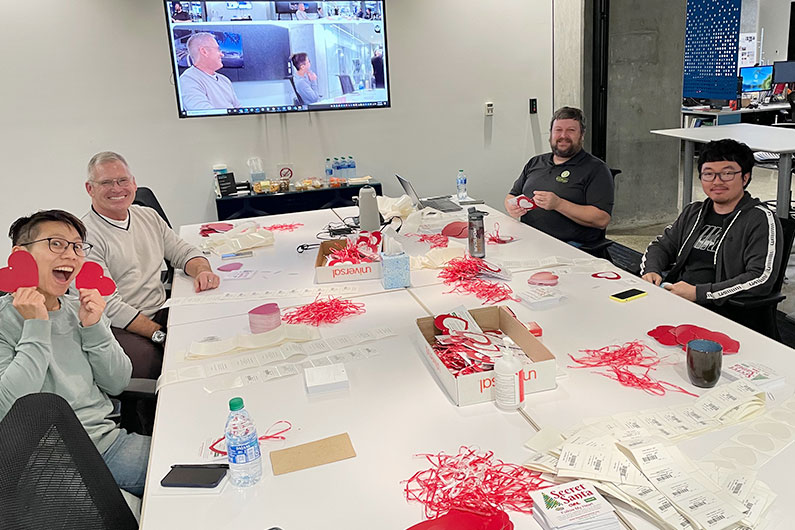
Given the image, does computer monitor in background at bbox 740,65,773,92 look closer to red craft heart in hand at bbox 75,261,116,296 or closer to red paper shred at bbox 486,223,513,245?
red paper shred at bbox 486,223,513,245

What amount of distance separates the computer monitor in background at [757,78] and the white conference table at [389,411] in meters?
9.92

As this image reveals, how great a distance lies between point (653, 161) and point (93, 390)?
5.54 m

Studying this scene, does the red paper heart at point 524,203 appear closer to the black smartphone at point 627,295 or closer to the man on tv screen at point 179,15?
the black smartphone at point 627,295

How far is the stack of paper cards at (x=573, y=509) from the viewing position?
118 cm

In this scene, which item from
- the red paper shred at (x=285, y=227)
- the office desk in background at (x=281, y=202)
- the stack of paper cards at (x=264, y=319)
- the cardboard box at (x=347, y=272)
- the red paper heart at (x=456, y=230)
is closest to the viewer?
the stack of paper cards at (x=264, y=319)

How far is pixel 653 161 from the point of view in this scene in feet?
19.7

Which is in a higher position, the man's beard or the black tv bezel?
the black tv bezel

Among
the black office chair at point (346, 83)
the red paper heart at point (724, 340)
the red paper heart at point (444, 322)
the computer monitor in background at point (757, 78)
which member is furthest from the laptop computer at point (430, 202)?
the computer monitor in background at point (757, 78)

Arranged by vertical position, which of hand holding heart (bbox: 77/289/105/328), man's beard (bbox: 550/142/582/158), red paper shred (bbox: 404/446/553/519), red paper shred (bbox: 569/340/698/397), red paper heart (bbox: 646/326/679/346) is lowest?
red paper shred (bbox: 404/446/553/519)

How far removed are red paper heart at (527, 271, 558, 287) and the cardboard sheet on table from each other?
1.27m

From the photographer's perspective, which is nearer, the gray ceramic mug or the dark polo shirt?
the gray ceramic mug

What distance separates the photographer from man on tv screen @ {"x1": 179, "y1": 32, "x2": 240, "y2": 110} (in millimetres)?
4875

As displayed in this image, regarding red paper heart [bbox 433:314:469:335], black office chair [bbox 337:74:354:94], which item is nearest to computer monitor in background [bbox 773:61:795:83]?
black office chair [bbox 337:74:354:94]

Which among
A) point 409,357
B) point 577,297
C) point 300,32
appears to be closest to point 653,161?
point 300,32
